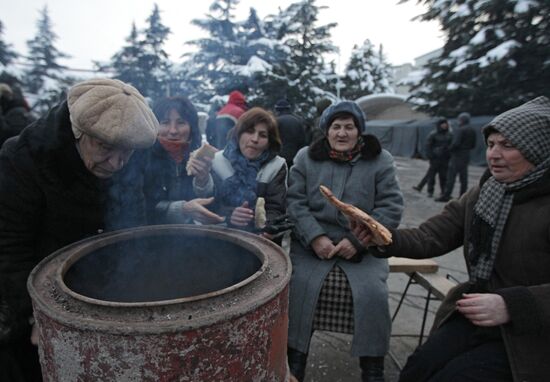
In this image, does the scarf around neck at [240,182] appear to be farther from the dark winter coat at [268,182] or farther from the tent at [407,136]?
the tent at [407,136]

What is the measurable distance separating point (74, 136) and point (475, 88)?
13.2 meters

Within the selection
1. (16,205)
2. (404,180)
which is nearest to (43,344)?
(16,205)

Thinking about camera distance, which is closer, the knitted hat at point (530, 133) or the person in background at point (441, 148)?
the knitted hat at point (530, 133)

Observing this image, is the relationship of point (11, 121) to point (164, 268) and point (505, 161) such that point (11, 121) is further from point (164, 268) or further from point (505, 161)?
point (505, 161)

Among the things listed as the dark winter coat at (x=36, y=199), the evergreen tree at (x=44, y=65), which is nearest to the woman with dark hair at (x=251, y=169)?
the dark winter coat at (x=36, y=199)

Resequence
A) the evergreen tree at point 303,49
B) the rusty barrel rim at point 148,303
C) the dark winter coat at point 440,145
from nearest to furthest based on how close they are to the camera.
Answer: the rusty barrel rim at point 148,303
the dark winter coat at point 440,145
the evergreen tree at point 303,49

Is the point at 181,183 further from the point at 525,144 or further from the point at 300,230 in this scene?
the point at 525,144

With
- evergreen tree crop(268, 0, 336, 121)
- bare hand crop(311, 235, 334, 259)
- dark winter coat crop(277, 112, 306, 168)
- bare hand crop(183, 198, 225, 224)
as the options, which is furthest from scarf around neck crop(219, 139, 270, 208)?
evergreen tree crop(268, 0, 336, 121)

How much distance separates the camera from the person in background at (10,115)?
3.82 m

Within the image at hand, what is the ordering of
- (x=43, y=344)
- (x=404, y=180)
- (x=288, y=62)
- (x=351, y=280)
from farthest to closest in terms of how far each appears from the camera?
1. (x=288, y=62)
2. (x=404, y=180)
3. (x=351, y=280)
4. (x=43, y=344)

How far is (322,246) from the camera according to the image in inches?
92.9

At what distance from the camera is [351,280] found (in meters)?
2.24

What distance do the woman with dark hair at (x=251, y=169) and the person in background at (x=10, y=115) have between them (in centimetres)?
270

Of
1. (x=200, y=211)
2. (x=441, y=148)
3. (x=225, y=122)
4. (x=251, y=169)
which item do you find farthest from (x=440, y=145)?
(x=200, y=211)
